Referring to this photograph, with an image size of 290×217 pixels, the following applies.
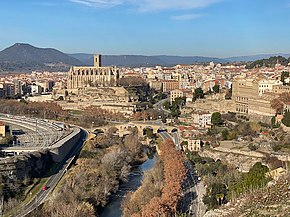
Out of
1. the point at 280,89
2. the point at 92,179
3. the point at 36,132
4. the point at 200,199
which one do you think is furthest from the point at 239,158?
the point at 36,132

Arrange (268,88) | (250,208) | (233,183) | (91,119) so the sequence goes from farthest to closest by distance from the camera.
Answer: (91,119) → (268,88) → (233,183) → (250,208)

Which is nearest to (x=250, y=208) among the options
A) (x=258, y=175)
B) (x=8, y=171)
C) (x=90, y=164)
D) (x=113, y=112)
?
(x=258, y=175)

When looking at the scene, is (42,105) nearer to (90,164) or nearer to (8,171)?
(90,164)

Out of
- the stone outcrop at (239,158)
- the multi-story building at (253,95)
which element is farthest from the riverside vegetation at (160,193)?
the multi-story building at (253,95)

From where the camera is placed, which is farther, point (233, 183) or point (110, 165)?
point (110, 165)

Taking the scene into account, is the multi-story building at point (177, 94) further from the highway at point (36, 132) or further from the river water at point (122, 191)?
the river water at point (122, 191)

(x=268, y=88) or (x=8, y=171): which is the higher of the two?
(x=268, y=88)

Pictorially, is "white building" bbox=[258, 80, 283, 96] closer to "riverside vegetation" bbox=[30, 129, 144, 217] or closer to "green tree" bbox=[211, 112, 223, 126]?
"green tree" bbox=[211, 112, 223, 126]
